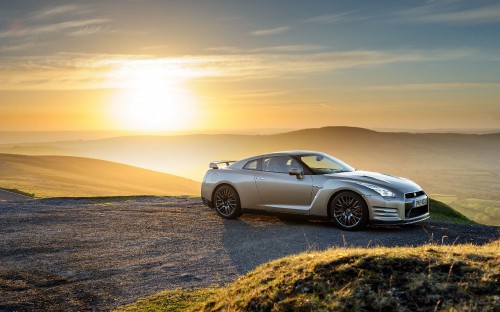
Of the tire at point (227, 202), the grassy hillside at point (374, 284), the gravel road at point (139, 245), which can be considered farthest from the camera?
the tire at point (227, 202)

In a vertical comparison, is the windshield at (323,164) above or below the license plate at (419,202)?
above

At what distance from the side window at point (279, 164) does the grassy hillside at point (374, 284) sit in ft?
23.8

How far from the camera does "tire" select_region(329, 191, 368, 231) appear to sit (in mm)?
12602

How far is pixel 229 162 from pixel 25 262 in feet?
21.9

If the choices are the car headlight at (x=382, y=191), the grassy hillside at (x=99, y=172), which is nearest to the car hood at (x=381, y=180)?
the car headlight at (x=382, y=191)

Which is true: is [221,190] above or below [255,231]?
above

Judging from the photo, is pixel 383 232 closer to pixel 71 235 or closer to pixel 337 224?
pixel 337 224

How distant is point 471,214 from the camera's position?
96938 mm

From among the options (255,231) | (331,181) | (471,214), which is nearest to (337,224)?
(331,181)

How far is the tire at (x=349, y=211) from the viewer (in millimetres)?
12602

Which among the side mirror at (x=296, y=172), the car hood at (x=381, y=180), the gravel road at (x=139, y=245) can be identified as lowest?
the gravel road at (x=139, y=245)

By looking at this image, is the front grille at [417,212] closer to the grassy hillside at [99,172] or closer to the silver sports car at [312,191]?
the silver sports car at [312,191]

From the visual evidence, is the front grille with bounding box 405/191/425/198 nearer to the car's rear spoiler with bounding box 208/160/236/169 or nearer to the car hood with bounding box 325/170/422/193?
the car hood with bounding box 325/170/422/193

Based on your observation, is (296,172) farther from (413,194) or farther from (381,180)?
(413,194)
